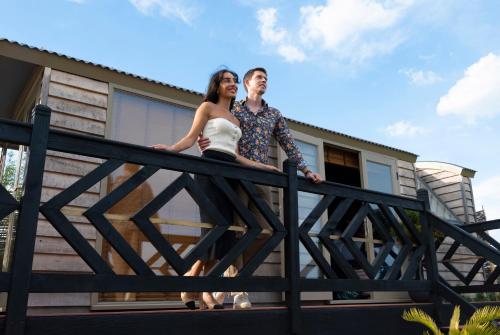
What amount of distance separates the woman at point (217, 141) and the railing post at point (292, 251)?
0.13m

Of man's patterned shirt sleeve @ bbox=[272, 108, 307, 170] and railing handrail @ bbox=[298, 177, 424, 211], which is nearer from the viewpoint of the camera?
railing handrail @ bbox=[298, 177, 424, 211]

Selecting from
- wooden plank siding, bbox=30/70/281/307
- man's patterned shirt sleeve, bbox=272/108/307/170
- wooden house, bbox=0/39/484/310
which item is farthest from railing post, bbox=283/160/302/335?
wooden plank siding, bbox=30/70/281/307

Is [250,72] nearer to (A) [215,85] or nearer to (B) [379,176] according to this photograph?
(A) [215,85]

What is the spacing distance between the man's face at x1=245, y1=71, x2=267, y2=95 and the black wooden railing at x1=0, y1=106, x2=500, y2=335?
64 centimetres

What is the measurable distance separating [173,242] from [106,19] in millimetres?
3807

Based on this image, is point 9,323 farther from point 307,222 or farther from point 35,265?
point 35,265

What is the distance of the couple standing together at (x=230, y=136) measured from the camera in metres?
2.65

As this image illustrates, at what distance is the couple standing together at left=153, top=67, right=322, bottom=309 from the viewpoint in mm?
2654

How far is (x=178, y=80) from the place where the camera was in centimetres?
473

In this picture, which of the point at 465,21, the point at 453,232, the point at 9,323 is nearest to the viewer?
the point at 9,323

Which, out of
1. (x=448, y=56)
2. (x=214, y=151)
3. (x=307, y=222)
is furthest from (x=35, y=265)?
(x=448, y=56)

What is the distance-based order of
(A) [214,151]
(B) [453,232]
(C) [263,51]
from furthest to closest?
(C) [263,51]
(B) [453,232]
(A) [214,151]

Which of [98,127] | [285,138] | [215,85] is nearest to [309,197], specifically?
[285,138]

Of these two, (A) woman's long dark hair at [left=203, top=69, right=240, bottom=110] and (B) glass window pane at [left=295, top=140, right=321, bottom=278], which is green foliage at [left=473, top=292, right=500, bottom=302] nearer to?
(B) glass window pane at [left=295, top=140, right=321, bottom=278]
